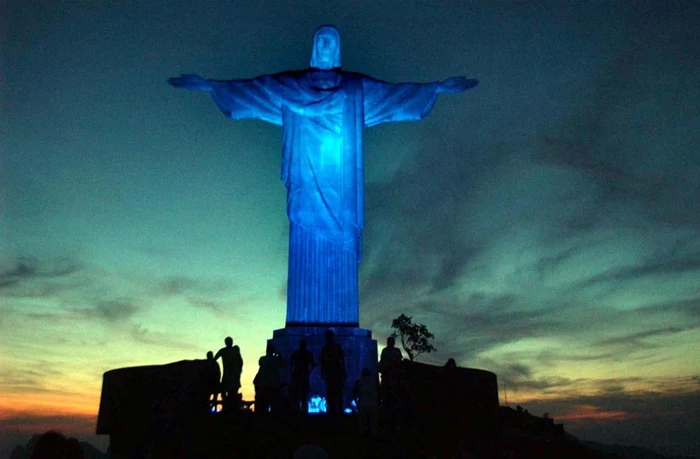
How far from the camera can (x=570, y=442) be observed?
13688 millimetres

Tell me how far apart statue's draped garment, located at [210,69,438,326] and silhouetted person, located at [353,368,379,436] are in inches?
180

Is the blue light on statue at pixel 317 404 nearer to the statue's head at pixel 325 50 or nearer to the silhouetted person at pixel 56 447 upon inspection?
the statue's head at pixel 325 50

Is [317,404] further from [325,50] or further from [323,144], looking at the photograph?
[325,50]

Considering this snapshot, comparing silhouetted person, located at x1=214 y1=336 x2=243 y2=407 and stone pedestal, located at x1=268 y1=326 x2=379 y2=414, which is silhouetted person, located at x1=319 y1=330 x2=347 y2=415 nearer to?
silhouetted person, located at x1=214 y1=336 x2=243 y2=407

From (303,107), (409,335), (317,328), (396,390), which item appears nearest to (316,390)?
(317,328)

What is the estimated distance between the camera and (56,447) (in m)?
3.77

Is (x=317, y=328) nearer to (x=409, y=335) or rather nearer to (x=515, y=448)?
(x=515, y=448)

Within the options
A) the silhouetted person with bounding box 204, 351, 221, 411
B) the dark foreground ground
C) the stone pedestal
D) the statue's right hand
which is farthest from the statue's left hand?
the silhouetted person with bounding box 204, 351, 221, 411

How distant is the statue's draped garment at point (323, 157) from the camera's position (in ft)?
49.4

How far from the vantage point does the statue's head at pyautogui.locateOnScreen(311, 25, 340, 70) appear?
54.0ft

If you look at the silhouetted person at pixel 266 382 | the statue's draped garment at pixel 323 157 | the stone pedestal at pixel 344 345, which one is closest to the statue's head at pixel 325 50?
the statue's draped garment at pixel 323 157

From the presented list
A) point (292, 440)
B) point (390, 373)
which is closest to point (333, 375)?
point (390, 373)

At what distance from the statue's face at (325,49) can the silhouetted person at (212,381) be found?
26.3 ft

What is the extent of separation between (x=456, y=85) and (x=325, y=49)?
3.39m
